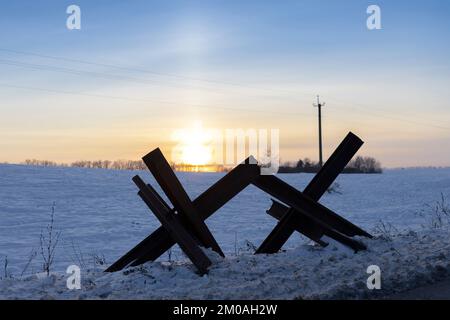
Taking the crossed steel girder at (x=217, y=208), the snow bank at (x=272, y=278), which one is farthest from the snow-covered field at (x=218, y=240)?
the crossed steel girder at (x=217, y=208)

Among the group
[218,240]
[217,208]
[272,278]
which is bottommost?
[218,240]

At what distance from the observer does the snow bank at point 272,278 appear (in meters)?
5.46

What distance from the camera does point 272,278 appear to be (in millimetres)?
5859

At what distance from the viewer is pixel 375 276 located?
18.8ft

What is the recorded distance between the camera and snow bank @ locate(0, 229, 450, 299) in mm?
5465

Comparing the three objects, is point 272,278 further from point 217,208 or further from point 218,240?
point 218,240

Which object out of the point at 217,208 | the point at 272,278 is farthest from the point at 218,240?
the point at 272,278

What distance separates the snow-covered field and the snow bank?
1 cm

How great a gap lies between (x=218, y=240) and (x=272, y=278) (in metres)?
9.01

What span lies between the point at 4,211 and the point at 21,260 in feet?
29.3

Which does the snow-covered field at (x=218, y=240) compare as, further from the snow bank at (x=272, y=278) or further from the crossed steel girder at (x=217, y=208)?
the crossed steel girder at (x=217, y=208)
